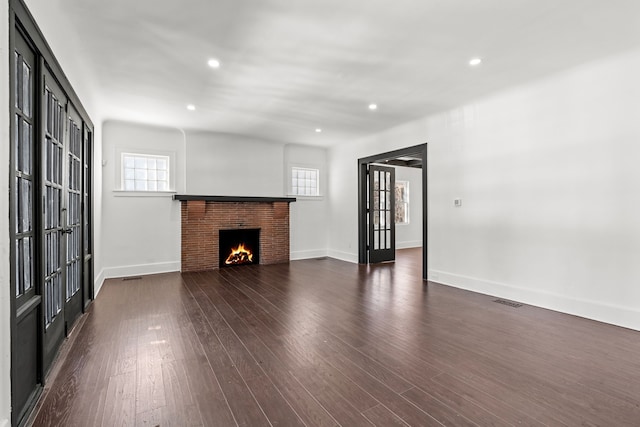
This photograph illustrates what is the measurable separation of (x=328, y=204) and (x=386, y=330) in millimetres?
5020

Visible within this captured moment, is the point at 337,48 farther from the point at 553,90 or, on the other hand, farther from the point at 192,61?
the point at 553,90

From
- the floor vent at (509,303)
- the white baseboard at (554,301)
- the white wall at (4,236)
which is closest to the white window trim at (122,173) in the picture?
the white wall at (4,236)

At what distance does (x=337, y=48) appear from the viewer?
119 inches

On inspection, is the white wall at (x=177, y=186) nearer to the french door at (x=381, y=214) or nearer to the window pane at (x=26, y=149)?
the french door at (x=381, y=214)

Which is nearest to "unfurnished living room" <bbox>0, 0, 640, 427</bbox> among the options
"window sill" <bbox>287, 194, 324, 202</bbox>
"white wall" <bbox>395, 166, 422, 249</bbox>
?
"window sill" <bbox>287, 194, 324, 202</bbox>

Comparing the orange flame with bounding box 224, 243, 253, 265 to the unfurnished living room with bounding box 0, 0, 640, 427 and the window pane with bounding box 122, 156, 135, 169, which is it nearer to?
the unfurnished living room with bounding box 0, 0, 640, 427

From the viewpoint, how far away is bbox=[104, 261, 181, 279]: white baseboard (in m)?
5.46

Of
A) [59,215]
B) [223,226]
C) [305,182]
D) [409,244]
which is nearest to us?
[59,215]

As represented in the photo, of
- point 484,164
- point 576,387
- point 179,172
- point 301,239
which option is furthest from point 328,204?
point 576,387

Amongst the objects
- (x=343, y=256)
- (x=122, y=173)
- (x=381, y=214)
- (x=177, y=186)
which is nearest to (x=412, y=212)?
(x=381, y=214)

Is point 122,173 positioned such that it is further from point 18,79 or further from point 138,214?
point 18,79

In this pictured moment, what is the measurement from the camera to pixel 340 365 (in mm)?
2398

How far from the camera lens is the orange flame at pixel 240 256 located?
22.0 feet

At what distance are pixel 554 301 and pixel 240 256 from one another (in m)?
5.52
